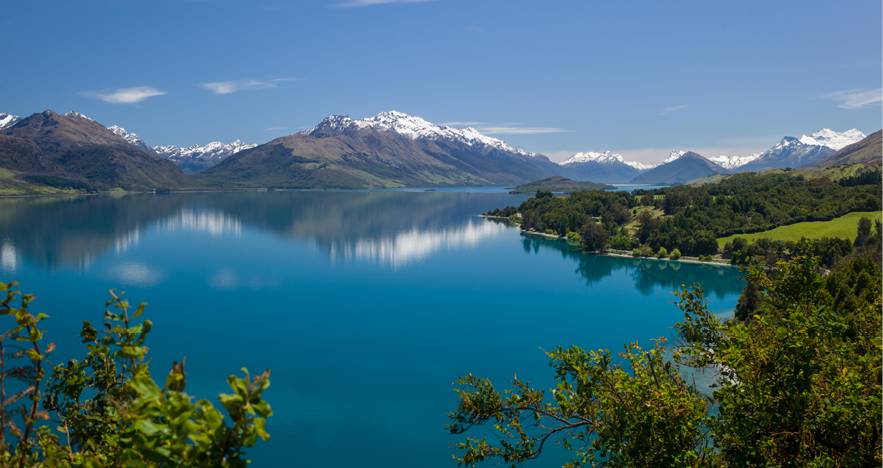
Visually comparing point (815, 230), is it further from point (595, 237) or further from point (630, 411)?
point (630, 411)

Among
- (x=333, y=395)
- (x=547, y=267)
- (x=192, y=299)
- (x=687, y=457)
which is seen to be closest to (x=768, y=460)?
(x=687, y=457)

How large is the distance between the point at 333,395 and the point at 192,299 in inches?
1337

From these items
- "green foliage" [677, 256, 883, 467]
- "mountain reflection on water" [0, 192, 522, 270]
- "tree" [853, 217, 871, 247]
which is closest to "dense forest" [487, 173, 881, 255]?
"tree" [853, 217, 871, 247]

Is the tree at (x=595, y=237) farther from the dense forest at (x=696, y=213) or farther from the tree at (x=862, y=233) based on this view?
the tree at (x=862, y=233)

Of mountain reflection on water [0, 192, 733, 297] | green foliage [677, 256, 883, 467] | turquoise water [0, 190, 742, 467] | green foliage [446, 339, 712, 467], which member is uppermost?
green foliage [677, 256, 883, 467]

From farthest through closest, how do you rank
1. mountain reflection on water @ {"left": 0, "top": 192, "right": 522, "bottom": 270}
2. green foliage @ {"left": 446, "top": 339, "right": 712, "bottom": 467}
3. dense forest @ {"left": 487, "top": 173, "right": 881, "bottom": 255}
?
dense forest @ {"left": 487, "top": 173, "right": 881, "bottom": 255}
mountain reflection on water @ {"left": 0, "top": 192, "right": 522, "bottom": 270}
green foliage @ {"left": 446, "top": 339, "right": 712, "bottom": 467}

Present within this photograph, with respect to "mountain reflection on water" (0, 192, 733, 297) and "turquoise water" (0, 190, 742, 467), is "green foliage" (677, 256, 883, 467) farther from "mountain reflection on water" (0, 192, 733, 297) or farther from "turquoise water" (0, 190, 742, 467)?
"mountain reflection on water" (0, 192, 733, 297)

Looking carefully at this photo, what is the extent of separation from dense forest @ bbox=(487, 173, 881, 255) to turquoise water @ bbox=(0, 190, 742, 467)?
34.6 feet

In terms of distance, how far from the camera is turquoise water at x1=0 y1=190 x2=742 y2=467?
1324 inches

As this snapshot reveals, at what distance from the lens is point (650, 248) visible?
94.6 meters

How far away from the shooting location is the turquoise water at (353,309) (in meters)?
33.6

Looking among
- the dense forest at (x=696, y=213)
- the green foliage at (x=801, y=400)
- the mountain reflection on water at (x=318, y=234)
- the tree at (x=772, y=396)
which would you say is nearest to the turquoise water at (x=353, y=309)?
the mountain reflection on water at (x=318, y=234)

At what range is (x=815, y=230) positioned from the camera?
9212 cm

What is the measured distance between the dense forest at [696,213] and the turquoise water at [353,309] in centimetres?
1053
